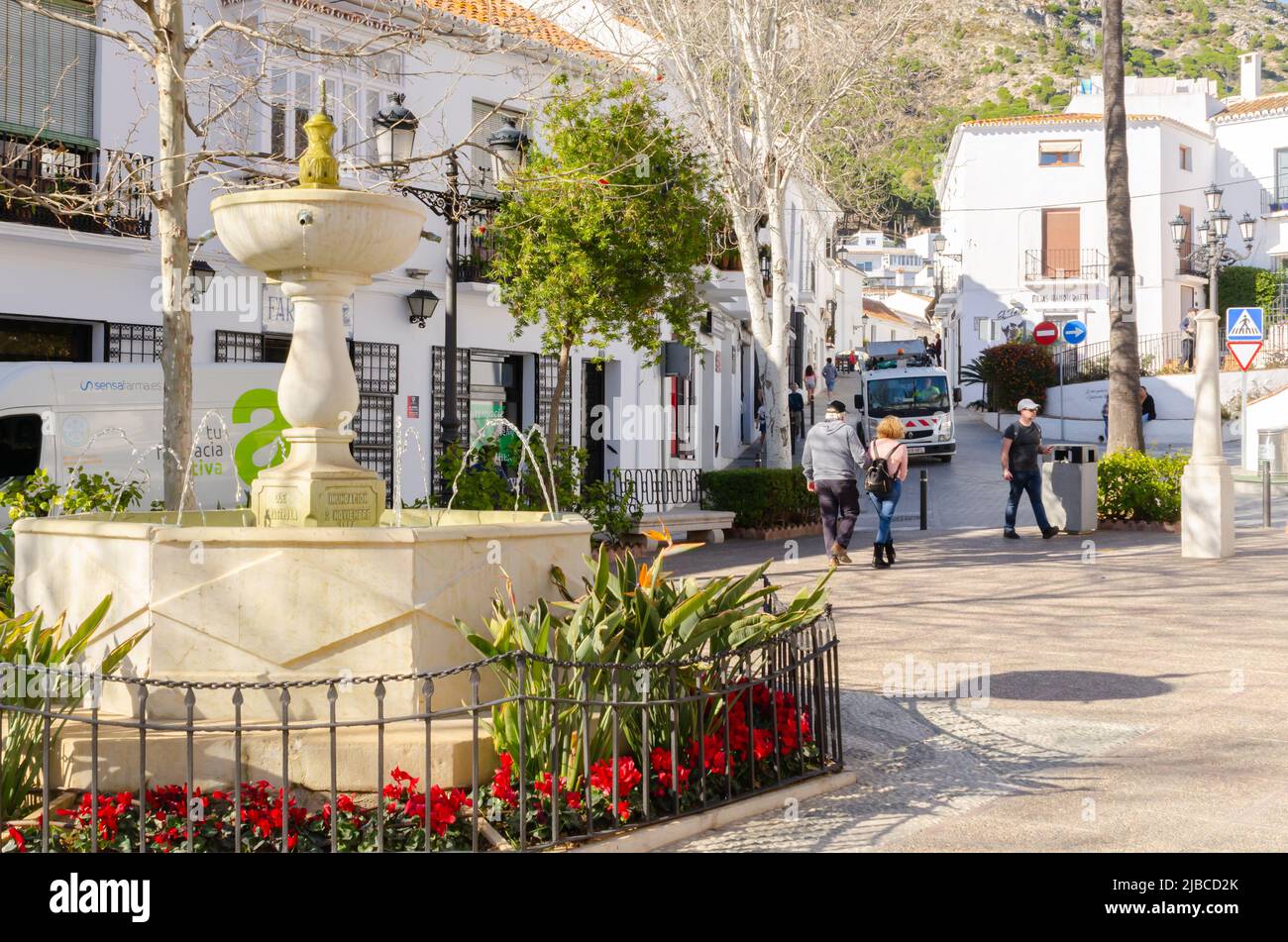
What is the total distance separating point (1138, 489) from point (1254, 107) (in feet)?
116

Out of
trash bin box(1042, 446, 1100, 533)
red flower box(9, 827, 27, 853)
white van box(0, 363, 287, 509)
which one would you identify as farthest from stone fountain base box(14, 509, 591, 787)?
trash bin box(1042, 446, 1100, 533)

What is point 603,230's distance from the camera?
55.8 feet

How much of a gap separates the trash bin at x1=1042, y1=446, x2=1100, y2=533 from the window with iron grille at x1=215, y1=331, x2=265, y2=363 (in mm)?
11096

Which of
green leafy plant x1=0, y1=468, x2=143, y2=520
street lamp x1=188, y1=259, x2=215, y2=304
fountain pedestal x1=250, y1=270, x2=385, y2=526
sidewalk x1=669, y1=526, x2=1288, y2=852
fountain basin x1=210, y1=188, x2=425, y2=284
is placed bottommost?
sidewalk x1=669, y1=526, x2=1288, y2=852

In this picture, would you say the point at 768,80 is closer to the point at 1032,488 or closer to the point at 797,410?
the point at 1032,488

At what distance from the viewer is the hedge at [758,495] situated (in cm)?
1977

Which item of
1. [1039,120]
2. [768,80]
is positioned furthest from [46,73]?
[1039,120]

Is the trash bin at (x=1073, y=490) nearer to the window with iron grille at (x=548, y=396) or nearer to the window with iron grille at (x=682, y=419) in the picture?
the window with iron grille at (x=548, y=396)

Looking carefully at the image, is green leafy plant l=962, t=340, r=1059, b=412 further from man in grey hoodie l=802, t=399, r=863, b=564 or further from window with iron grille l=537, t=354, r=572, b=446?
man in grey hoodie l=802, t=399, r=863, b=564

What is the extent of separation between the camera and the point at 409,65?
20.9 metres

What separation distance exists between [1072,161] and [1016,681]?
4267 cm

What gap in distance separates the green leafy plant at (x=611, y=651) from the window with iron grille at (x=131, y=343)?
12273mm

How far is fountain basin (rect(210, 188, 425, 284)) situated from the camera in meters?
7.07

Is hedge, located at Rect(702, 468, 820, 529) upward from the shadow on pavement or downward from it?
upward
